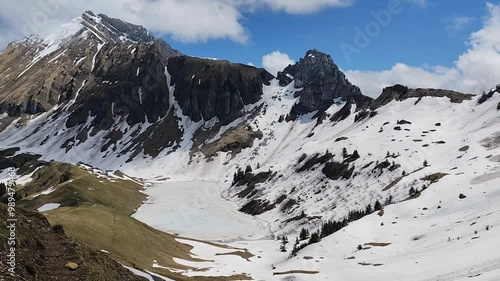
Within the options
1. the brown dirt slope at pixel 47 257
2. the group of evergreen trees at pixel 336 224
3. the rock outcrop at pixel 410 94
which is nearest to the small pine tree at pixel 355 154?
the group of evergreen trees at pixel 336 224

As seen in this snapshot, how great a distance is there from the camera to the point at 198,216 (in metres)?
126

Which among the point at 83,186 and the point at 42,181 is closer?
the point at 83,186

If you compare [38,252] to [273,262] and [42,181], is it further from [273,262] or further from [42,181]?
[42,181]

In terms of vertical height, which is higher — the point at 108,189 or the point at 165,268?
the point at 108,189

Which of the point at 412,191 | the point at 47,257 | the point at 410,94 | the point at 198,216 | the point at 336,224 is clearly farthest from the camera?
the point at 410,94

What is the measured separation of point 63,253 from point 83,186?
98044mm

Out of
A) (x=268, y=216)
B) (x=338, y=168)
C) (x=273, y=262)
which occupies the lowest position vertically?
(x=273, y=262)

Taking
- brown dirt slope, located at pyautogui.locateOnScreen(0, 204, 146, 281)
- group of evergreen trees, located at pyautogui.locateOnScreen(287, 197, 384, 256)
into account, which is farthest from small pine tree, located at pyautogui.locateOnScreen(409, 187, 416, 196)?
brown dirt slope, located at pyautogui.locateOnScreen(0, 204, 146, 281)

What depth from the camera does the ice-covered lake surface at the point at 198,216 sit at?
346 ft

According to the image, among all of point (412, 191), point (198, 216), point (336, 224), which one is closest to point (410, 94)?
point (412, 191)

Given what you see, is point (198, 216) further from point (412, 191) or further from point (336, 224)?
point (412, 191)

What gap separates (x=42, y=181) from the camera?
136 meters

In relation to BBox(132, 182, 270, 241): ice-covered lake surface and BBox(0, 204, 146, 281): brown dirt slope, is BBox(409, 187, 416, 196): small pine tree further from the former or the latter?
BBox(0, 204, 146, 281): brown dirt slope

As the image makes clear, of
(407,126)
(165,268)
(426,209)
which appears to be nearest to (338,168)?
(407,126)
